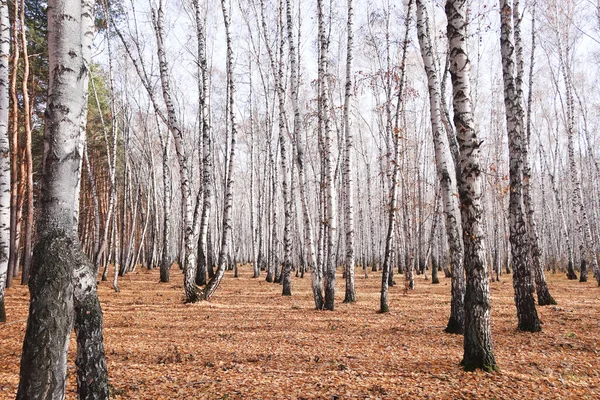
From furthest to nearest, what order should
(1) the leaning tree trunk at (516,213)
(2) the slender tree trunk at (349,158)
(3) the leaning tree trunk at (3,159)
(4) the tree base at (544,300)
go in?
(2) the slender tree trunk at (349,158), (4) the tree base at (544,300), (3) the leaning tree trunk at (3,159), (1) the leaning tree trunk at (516,213)

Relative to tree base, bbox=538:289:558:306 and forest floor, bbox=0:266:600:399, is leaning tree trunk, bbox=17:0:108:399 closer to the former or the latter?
forest floor, bbox=0:266:600:399

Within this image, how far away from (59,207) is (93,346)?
1157mm

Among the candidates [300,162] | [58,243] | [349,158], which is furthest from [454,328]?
[58,243]

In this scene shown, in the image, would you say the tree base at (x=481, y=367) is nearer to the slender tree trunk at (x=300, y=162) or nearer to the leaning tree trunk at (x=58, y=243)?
the leaning tree trunk at (x=58, y=243)

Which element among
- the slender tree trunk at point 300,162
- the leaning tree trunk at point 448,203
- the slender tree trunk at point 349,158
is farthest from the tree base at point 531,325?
the slender tree trunk at point 300,162

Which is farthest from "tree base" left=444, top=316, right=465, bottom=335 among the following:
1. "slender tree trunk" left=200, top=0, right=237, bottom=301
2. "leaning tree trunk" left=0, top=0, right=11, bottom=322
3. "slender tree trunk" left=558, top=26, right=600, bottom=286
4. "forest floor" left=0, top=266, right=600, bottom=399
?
"slender tree trunk" left=558, top=26, right=600, bottom=286

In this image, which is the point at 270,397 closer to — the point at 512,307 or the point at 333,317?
the point at 333,317

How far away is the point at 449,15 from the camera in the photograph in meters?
4.79

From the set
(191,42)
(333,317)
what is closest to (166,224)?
(191,42)

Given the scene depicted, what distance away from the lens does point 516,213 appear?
6922 mm

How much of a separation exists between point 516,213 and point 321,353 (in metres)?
4.57

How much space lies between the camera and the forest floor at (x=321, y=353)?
4102mm

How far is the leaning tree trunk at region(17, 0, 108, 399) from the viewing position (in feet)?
7.79

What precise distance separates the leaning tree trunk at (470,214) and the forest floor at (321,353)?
342mm
